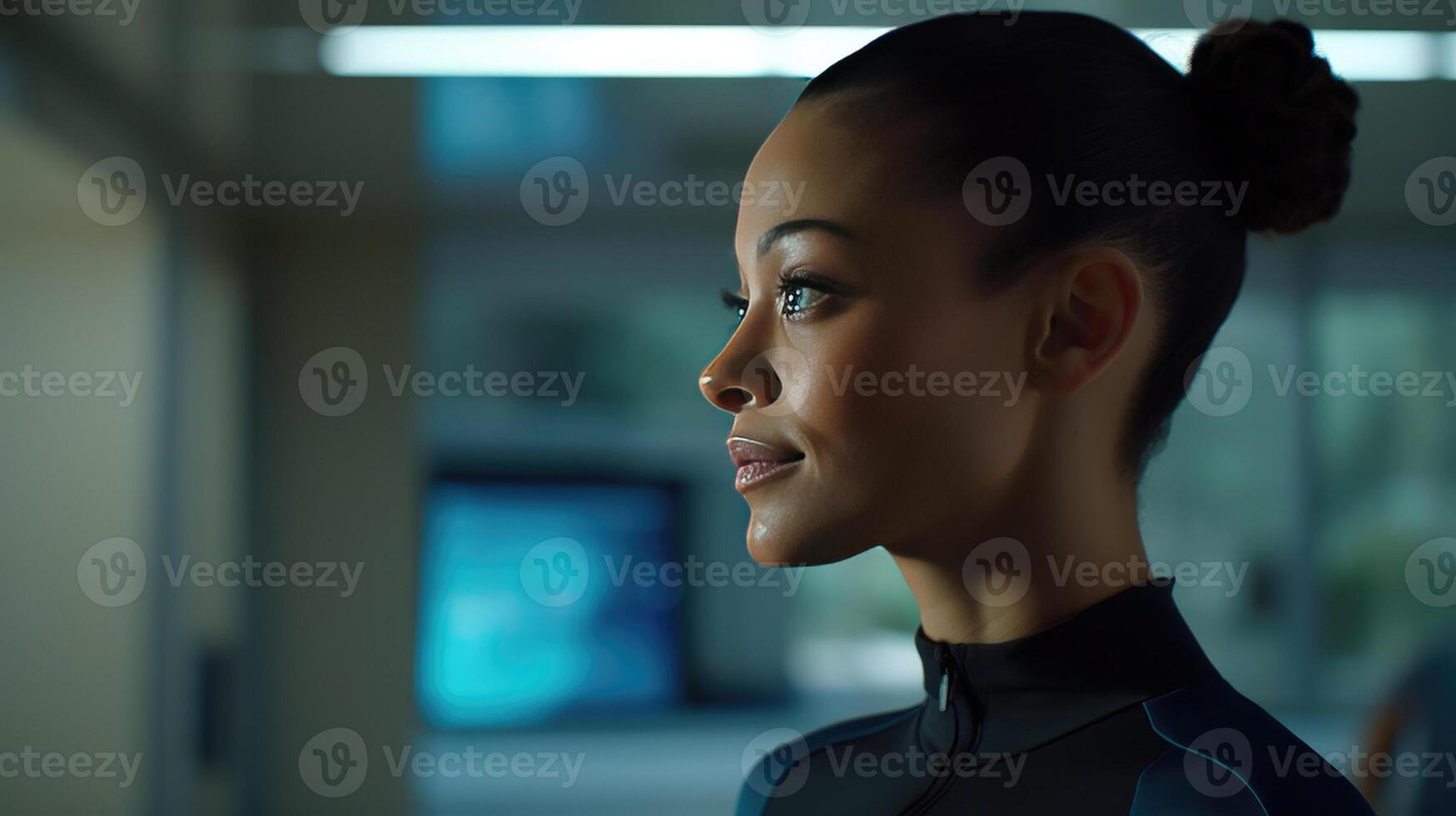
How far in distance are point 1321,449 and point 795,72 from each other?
1.87 meters

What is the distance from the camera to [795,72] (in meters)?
1.72

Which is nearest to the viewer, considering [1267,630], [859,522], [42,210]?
[859,522]

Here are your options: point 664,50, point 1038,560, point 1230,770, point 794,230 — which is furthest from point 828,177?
point 664,50

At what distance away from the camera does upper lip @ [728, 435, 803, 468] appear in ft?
1.90

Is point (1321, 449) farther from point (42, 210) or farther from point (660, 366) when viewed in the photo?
point (42, 210)

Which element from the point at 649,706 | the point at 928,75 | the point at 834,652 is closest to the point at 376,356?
the point at 649,706

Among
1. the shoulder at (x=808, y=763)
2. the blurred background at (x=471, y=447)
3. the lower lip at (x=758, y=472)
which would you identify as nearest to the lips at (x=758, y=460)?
the lower lip at (x=758, y=472)

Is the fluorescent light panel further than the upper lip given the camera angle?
Yes

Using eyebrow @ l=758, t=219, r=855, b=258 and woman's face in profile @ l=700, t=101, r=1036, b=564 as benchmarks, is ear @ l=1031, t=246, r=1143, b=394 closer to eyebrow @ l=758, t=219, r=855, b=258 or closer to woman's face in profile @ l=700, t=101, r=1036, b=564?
woman's face in profile @ l=700, t=101, r=1036, b=564

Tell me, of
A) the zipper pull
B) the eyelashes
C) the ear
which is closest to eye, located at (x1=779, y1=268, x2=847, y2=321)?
the eyelashes

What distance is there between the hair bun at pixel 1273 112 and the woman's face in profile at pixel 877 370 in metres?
0.18

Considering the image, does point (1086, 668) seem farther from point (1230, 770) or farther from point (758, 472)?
point (758, 472)

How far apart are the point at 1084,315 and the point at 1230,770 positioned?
252 millimetres

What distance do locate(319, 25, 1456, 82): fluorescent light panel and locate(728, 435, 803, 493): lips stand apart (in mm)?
1150
